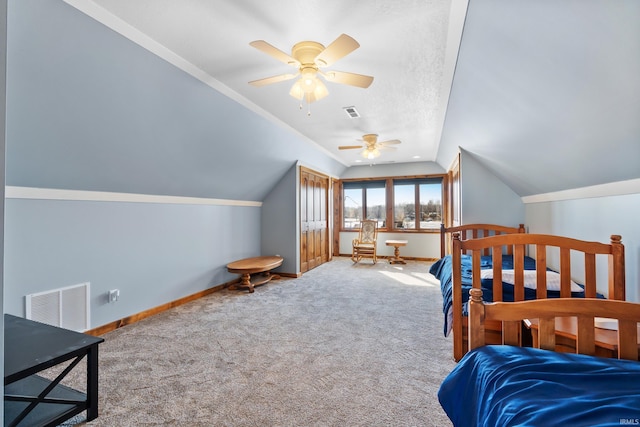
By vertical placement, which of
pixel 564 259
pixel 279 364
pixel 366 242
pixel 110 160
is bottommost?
pixel 279 364

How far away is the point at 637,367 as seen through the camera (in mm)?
1065


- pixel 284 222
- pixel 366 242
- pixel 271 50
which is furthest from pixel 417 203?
pixel 271 50

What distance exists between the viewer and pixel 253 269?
4598 millimetres

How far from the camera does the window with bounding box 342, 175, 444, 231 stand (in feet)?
24.4

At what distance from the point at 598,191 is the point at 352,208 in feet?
19.6

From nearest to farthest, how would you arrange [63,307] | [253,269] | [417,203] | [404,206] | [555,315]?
[555,315]
[63,307]
[253,269]
[417,203]
[404,206]

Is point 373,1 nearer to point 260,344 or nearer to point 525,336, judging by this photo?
point 525,336

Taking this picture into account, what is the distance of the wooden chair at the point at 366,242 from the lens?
23.0 ft

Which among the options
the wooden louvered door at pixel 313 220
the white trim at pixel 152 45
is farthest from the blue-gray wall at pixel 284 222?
the white trim at pixel 152 45

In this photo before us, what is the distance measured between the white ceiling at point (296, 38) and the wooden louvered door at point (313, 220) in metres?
2.52

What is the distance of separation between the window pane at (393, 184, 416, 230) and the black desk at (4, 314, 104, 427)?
7.08 meters

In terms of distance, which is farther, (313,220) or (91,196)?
(313,220)

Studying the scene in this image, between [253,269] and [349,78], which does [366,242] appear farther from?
[349,78]

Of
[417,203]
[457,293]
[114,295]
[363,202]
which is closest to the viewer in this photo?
[457,293]
